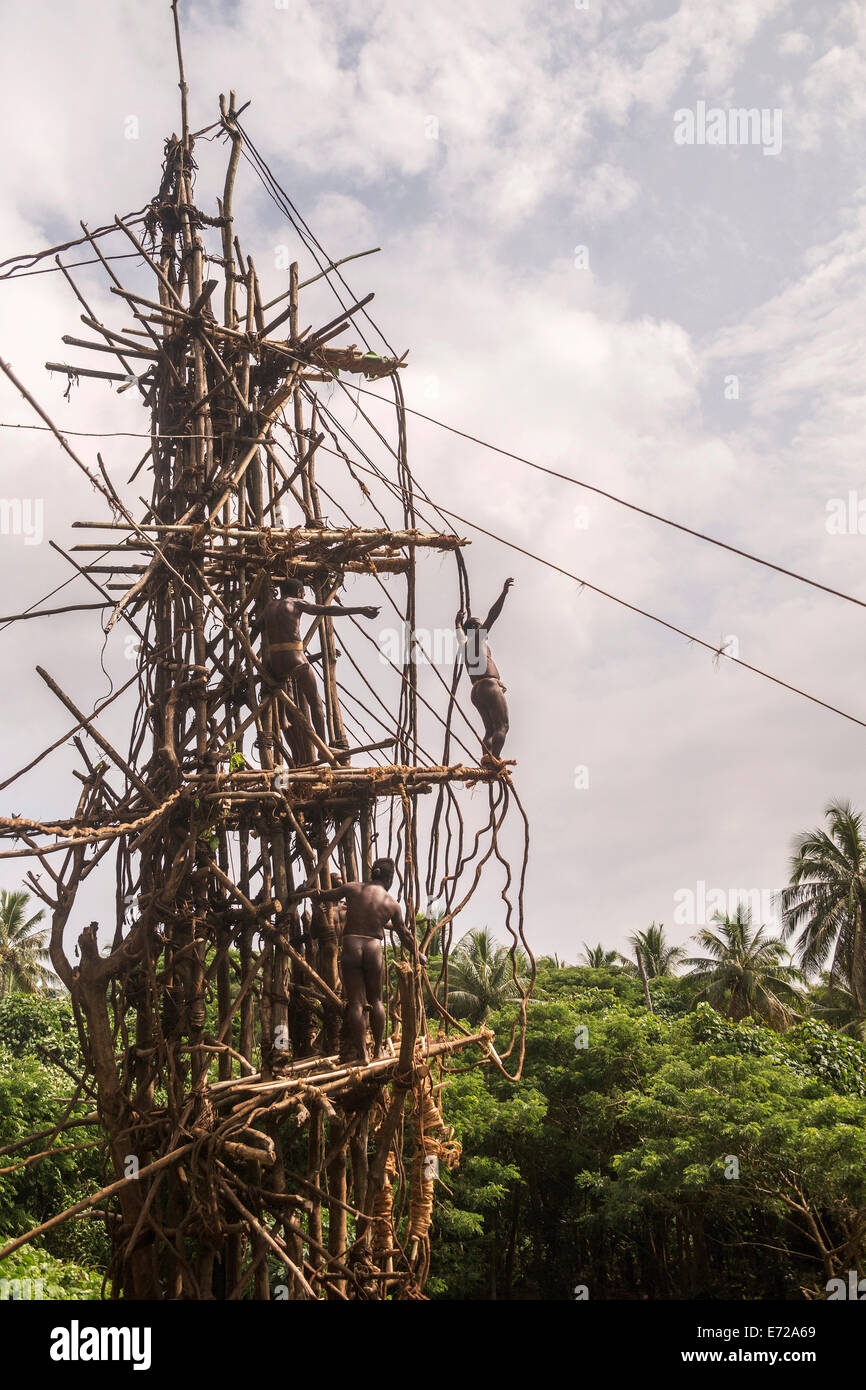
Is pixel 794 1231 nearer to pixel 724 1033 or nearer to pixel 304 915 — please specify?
pixel 724 1033

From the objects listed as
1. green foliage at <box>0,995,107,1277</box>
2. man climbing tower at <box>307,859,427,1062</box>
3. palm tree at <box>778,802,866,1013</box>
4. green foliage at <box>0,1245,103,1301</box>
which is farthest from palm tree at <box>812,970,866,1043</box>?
man climbing tower at <box>307,859,427,1062</box>

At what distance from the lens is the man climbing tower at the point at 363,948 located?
7809 millimetres

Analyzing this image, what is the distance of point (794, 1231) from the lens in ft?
64.4

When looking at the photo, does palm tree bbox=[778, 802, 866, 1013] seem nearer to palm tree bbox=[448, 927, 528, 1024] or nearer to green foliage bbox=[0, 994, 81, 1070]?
palm tree bbox=[448, 927, 528, 1024]

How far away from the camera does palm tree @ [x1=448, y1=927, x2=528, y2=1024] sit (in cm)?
2950

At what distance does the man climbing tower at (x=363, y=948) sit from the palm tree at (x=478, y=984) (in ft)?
70.4

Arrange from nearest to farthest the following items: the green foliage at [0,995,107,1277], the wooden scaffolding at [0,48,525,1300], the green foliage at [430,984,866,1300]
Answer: the wooden scaffolding at [0,48,525,1300] < the green foliage at [0,995,107,1277] < the green foliage at [430,984,866,1300]

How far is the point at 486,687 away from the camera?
891cm

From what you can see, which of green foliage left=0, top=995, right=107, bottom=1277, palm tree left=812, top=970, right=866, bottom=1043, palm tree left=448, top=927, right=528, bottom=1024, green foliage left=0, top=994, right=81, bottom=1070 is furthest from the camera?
palm tree left=448, top=927, right=528, bottom=1024

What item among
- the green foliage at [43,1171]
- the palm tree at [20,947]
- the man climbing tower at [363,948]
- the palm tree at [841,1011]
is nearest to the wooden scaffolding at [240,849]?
the man climbing tower at [363,948]

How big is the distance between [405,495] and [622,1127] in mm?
16381

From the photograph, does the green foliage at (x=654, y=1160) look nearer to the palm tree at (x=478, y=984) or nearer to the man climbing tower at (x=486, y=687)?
the palm tree at (x=478, y=984)

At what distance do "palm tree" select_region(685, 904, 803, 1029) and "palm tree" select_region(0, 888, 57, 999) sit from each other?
2143 cm

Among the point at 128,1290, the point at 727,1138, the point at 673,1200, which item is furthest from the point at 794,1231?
the point at 128,1290
